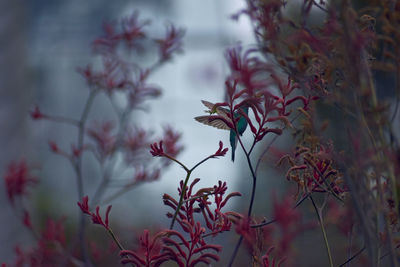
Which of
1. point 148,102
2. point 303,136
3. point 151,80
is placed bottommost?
point 303,136

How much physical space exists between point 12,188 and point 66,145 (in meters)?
4.73

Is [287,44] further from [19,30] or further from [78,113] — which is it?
[78,113]

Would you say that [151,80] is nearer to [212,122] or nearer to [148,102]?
[148,102]

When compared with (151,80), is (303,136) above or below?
below

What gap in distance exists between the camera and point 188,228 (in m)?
0.74

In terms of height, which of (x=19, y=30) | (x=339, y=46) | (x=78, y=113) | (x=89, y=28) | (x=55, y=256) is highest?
(x=89, y=28)

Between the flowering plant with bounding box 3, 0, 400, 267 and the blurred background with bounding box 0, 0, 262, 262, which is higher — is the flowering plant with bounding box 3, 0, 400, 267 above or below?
below

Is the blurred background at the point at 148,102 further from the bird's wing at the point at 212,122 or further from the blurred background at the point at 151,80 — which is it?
the bird's wing at the point at 212,122

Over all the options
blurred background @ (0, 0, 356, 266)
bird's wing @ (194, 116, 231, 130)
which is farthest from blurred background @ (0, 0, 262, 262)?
bird's wing @ (194, 116, 231, 130)

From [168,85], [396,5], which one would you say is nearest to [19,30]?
[168,85]

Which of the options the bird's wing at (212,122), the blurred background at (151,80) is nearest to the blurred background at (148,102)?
the blurred background at (151,80)

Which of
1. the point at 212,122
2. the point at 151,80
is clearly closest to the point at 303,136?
the point at 212,122

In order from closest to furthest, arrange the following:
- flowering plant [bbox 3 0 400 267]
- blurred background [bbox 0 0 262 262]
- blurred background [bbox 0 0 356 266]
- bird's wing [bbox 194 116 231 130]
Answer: flowering plant [bbox 3 0 400 267] → bird's wing [bbox 194 116 231 130] → blurred background [bbox 0 0 356 266] → blurred background [bbox 0 0 262 262]

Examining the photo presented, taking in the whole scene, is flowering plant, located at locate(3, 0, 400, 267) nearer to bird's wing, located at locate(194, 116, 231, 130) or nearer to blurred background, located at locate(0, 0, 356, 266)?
bird's wing, located at locate(194, 116, 231, 130)
